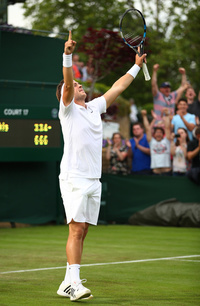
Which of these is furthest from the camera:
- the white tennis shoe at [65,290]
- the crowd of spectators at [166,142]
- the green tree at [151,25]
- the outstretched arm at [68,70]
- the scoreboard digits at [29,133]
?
the green tree at [151,25]

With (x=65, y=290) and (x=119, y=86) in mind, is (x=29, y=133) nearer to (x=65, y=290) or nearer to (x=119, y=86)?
(x=119, y=86)

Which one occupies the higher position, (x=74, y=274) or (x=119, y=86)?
(x=119, y=86)

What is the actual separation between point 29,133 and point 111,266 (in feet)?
18.5

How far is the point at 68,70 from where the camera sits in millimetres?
6688

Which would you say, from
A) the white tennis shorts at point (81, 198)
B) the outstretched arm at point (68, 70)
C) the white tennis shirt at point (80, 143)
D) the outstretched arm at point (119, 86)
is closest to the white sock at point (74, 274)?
the white tennis shorts at point (81, 198)

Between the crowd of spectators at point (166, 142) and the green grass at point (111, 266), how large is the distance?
1499 millimetres

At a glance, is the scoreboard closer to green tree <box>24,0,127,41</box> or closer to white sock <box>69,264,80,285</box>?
white sock <box>69,264,80,285</box>

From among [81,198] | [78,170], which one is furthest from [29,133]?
[81,198]

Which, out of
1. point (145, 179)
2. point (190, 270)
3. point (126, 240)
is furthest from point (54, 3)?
point (190, 270)

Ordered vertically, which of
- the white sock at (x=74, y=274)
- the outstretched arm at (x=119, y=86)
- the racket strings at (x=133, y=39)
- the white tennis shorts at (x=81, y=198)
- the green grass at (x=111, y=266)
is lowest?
the green grass at (x=111, y=266)

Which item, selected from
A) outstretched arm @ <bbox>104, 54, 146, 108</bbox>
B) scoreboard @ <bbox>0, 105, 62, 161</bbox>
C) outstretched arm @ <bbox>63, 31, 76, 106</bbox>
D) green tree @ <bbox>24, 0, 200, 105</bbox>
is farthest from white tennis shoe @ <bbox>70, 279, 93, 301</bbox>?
green tree @ <bbox>24, 0, 200, 105</bbox>

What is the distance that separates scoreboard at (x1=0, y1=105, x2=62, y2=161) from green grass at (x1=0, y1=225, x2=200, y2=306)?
5.23 ft

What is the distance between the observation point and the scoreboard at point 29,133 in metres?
14.2

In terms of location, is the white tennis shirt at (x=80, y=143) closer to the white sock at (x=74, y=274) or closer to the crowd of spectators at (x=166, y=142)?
the white sock at (x=74, y=274)
